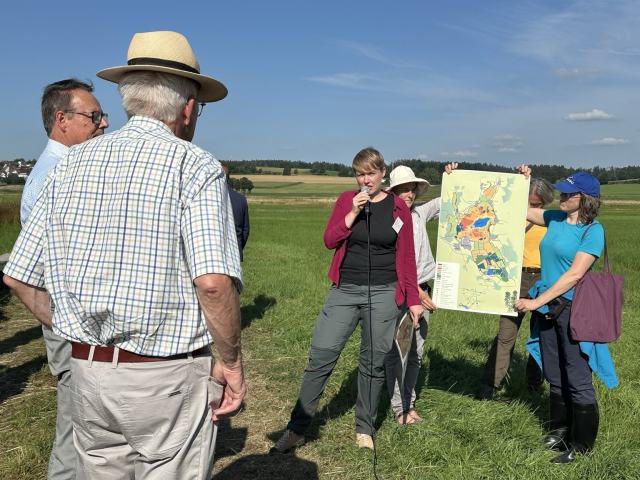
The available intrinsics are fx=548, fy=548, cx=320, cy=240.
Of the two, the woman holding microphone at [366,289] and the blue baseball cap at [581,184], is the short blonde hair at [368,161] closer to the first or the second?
the woman holding microphone at [366,289]

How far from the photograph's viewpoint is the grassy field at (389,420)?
3.90 m

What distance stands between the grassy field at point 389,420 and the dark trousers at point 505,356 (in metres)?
0.15

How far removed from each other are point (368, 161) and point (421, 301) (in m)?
1.33

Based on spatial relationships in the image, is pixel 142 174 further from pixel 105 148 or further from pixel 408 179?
pixel 408 179

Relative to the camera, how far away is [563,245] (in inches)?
159

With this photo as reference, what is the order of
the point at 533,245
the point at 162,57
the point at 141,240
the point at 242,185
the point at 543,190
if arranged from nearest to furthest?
1. the point at 141,240
2. the point at 162,57
3. the point at 543,190
4. the point at 533,245
5. the point at 242,185

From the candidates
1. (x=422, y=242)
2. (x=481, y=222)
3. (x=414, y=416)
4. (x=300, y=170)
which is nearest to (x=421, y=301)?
(x=422, y=242)

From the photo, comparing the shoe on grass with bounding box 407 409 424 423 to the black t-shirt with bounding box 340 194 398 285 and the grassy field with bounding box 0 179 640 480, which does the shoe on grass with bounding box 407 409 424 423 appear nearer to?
the grassy field with bounding box 0 179 640 480

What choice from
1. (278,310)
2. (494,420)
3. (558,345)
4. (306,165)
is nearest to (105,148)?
(558,345)

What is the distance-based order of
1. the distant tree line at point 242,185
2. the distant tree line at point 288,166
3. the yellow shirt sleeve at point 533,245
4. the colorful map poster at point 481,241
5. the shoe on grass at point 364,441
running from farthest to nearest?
the distant tree line at point 288,166 → the distant tree line at point 242,185 → the yellow shirt sleeve at point 533,245 → the colorful map poster at point 481,241 → the shoe on grass at point 364,441

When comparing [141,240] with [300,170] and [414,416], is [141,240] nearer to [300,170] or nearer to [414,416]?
[414,416]

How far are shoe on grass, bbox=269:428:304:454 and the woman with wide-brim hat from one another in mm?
985

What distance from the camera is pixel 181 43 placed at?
215 cm

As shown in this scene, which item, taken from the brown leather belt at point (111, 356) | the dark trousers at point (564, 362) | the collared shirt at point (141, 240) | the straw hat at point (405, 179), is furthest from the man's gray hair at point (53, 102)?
the dark trousers at point (564, 362)
